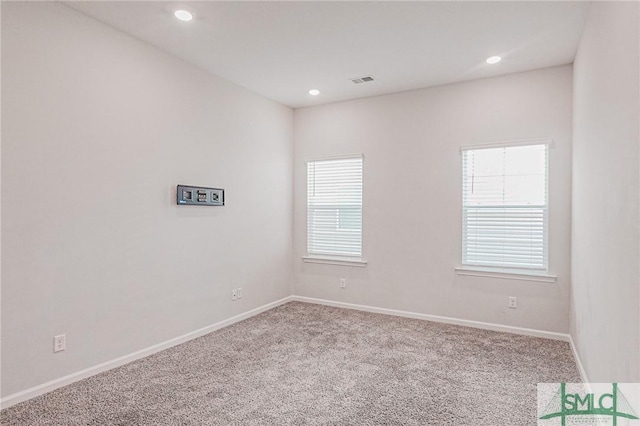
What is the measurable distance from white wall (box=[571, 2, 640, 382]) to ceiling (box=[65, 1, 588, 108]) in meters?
0.44

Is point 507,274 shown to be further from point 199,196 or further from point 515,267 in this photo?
point 199,196

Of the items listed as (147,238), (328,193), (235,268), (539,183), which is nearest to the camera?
(147,238)

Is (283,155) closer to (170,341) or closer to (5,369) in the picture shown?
(170,341)

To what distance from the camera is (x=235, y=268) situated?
438 centimetres

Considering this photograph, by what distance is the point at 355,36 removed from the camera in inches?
125

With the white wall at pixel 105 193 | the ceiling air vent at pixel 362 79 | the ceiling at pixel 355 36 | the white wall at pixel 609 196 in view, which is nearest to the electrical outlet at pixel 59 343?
the white wall at pixel 105 193

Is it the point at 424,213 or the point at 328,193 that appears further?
the point at 328,193

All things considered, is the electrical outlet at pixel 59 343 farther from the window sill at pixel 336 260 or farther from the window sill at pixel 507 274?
the window sill at pixel 507 274

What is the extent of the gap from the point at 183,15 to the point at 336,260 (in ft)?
11.1

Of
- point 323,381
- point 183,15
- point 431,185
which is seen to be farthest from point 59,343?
point 431,185

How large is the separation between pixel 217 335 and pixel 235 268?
0.81 metres

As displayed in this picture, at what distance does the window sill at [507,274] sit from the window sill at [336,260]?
4.06 feet

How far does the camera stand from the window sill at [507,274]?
383 cm

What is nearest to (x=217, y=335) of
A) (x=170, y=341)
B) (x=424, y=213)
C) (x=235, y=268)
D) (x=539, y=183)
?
(x=170, y=341)
